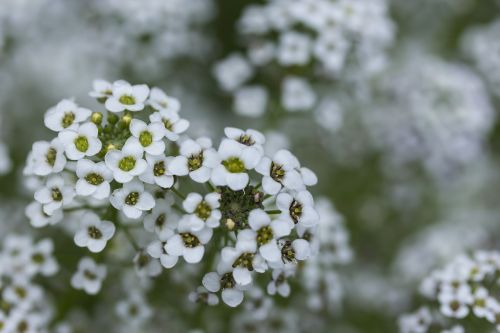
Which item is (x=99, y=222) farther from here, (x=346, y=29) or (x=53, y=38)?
(x=53, y=38)

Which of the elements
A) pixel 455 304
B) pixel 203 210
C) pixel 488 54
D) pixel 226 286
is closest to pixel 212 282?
pixel 226 286

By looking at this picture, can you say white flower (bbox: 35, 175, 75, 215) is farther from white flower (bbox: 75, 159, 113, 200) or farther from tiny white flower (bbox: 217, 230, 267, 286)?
tiny white flower (bbox: 217, 230, 267, 286)

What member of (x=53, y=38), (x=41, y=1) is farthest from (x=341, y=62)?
(x=53, y=38)

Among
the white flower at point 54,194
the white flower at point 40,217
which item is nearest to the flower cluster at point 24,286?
the white flower at point 40,217

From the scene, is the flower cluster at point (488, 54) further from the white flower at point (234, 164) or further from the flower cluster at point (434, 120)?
the white flower at point (234, 164)

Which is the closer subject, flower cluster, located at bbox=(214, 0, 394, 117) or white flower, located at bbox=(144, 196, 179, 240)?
white flower, located at bbox=(144, 196, 179, 240)

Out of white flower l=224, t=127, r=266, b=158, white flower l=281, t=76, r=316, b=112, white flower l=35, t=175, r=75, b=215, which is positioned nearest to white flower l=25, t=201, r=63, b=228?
white flower l=35, t=175, r=75, b=215
